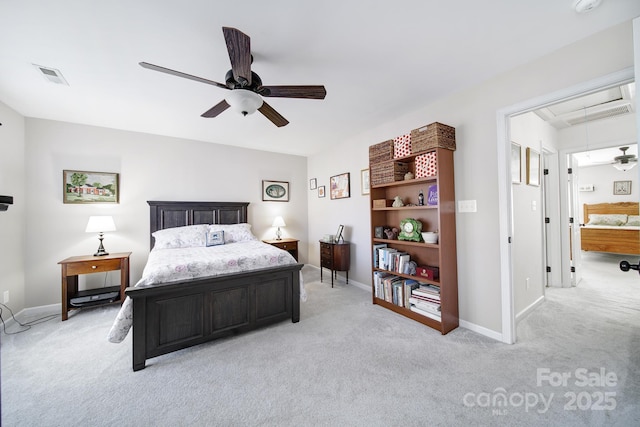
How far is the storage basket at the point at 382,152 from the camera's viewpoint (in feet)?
10.6

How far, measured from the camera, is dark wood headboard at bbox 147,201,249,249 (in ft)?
13.1

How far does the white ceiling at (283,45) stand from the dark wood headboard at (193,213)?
5.01 feet

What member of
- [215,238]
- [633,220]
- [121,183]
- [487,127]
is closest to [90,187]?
[121,183]

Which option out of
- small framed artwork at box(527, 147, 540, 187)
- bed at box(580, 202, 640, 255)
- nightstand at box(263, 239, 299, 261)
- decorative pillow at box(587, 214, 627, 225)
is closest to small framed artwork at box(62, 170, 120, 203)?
nightstand at box(263, 239, 299, 261)

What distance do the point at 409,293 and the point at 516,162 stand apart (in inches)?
78.6

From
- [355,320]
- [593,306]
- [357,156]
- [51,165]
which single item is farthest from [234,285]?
[593,306]

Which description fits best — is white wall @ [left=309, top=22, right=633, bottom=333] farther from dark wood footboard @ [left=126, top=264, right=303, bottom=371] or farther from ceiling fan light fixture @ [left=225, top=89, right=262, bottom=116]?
→ ceiling fan light fixture @ [left=225, top=89, right=262, bottom=116]

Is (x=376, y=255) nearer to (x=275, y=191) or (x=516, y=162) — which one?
(x=516, y=162)

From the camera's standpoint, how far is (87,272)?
315cm

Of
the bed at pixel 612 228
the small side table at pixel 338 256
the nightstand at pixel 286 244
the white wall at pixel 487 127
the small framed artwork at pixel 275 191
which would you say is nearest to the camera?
the white wall at pixel 487 127

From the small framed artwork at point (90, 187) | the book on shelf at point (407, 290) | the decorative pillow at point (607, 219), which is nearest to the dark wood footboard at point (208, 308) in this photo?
the book on shelf at point (407, 290)

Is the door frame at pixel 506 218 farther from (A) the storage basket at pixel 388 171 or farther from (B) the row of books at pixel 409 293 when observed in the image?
(A) the storage basket at pixel 388 171

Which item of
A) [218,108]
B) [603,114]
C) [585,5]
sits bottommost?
[218,108]

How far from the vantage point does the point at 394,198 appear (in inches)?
139
